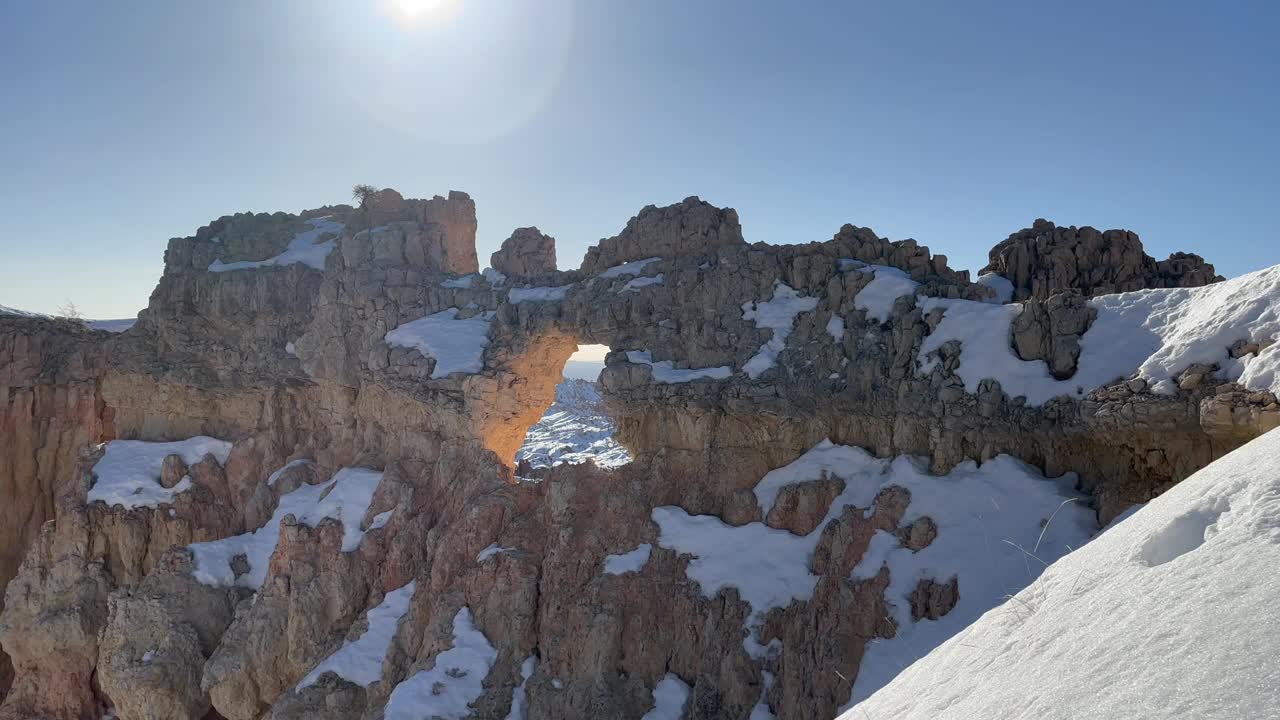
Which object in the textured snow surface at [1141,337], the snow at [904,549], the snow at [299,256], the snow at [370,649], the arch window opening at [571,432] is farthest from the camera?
the arch window opening at [571,432]

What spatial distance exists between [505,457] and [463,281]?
19.6ft

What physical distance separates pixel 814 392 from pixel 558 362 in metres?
8.39

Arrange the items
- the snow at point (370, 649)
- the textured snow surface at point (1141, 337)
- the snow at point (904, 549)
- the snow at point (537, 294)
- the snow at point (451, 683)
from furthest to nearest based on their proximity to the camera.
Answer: the snow at point (537, 294)
the snow at point (370, 649)
the snow at point (451, 683)
the snow at point (904, 549)
the textured snow surface at point (1141, 337)

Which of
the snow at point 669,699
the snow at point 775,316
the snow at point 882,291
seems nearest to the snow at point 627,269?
the snow at point 775,316

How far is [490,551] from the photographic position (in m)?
19.0

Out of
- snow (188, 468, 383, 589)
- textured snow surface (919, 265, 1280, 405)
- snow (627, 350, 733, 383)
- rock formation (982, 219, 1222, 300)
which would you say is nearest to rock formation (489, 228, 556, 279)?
snow (627, 350, 733, 383)

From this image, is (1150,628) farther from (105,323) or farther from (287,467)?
(105,323)

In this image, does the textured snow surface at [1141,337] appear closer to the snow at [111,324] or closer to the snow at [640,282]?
the snow at [640,282]

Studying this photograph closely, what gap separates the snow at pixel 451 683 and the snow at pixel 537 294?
9266mm

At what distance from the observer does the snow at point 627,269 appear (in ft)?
71.8

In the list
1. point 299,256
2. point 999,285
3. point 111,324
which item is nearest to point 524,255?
point 299,256

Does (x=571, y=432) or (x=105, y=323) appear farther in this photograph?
(x=571, y=432)

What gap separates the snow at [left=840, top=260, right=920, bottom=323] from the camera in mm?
19047

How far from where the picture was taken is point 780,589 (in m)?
16.4
